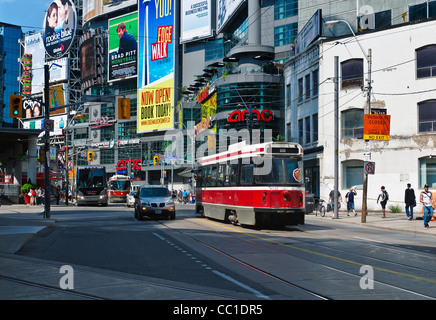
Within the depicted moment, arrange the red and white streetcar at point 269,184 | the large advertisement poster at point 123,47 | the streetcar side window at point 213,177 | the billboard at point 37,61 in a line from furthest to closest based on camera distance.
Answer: the billboard at point 37,61, the large advertisement poster at point 123,47, the streetcar side window at point 213,177, the red and white streetcar at point 269,184

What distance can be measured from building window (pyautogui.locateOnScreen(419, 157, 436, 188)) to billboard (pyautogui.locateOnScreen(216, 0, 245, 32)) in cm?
5414

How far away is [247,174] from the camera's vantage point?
70.7ft

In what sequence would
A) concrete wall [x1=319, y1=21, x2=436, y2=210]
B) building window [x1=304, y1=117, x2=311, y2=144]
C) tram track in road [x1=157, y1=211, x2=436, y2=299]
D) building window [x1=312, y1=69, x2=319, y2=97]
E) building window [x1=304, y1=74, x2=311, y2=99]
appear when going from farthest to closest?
building window [x1=304, y1=74, x2=311, y2=99] < building window [x1=304, y1=117, x2=311, y2=144] < building window [x1=312, y1=69, x2=319, y2=97] < concrete wall [x1=319, y1=21, x2=436, y2=210] < tram track in road [x1=157, y1=211, x2=436, y2=299]

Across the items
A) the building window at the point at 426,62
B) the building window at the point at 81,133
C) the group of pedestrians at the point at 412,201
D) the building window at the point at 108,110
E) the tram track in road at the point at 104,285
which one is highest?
the building window at the point at 108,110

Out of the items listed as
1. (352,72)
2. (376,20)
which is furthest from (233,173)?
(376,20)

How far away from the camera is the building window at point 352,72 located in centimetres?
4128

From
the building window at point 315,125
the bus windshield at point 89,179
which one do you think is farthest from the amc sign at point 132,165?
the building window at point 315,125

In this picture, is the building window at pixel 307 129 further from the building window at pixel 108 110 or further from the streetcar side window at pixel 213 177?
the building window at pixel 108 110

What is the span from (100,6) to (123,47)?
17.0m

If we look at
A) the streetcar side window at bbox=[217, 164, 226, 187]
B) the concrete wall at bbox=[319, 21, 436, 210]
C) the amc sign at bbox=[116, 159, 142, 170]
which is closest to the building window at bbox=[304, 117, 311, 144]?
the concrete wall at bbox=[319, 21, 436, 210]

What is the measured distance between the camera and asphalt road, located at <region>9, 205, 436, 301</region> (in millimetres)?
9055

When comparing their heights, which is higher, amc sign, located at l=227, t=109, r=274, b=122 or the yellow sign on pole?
amc sign, located at l=227, t=109, r=274, b=122

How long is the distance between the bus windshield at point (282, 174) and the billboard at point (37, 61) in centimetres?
Answer: 13563

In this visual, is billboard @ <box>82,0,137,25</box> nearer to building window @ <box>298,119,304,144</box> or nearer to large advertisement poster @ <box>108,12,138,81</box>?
large advertisement poster @ <box>108,12,138,81</box>
